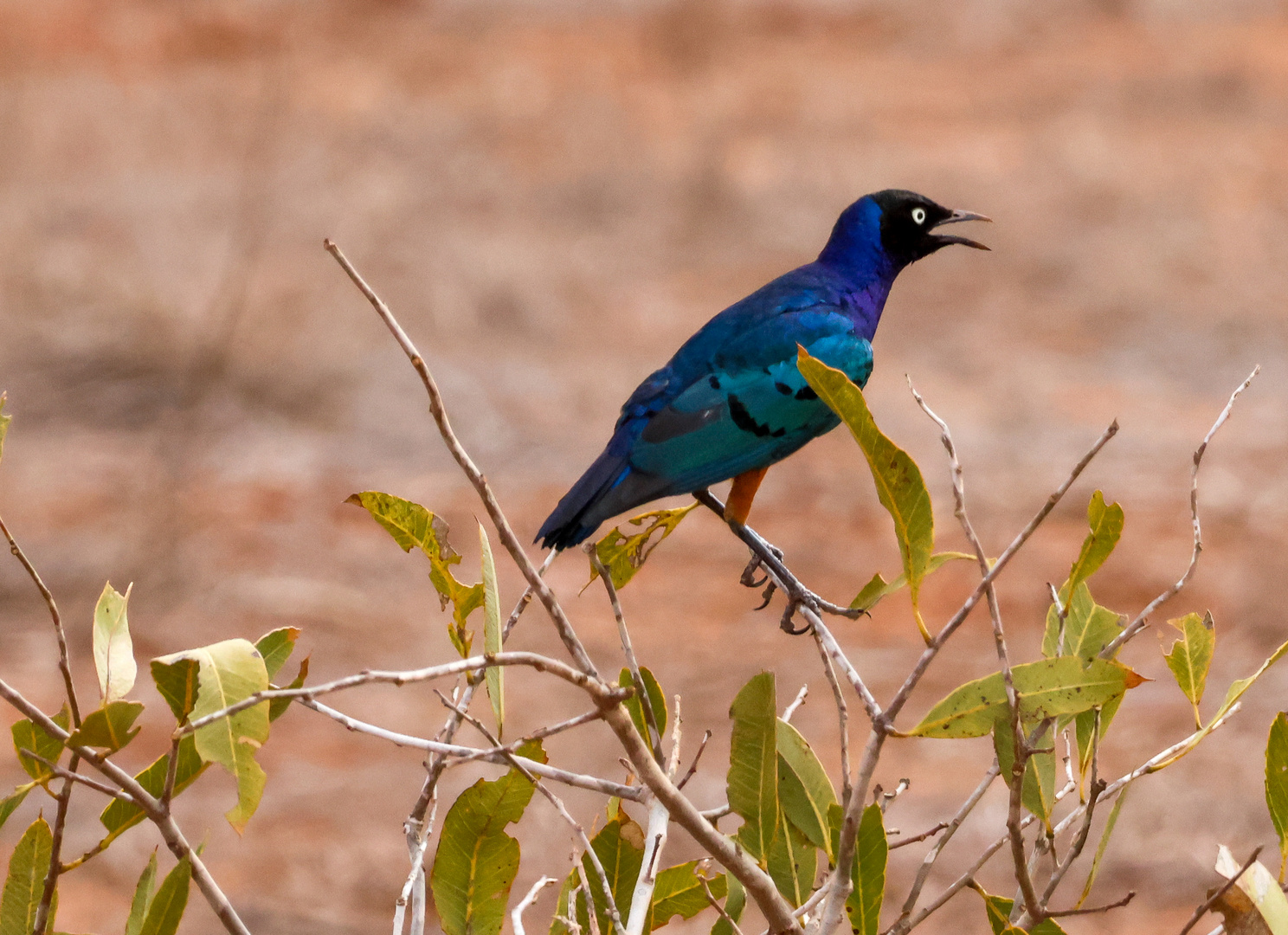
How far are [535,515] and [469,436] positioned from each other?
109 centimetres

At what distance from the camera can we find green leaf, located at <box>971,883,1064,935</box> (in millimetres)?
1396

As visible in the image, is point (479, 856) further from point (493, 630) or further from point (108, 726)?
point (108, 726)

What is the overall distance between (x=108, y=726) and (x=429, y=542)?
364 mm

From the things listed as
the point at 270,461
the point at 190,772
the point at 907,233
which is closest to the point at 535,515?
the point at 270,461

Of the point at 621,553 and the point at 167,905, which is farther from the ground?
the point at 621,553

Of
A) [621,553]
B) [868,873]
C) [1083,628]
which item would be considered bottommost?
[868,873]

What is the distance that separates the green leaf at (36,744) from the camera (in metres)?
1.40

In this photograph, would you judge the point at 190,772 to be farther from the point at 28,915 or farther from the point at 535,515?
the point at 535,515

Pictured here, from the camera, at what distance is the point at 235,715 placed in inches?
47.4

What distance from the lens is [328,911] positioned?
17.4ft

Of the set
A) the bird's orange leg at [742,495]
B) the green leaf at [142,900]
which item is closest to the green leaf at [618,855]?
the green leaf at [142,900]

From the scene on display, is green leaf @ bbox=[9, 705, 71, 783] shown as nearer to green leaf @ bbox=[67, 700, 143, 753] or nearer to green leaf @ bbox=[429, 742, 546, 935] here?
green leaf @ bbox=[67, 700, 143, 753]

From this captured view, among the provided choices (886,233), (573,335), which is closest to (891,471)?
(886,233)

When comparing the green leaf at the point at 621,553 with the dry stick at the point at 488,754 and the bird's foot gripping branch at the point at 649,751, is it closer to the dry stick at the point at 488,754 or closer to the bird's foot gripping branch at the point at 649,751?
the bird's foot gripping branch at the point at 649,751
